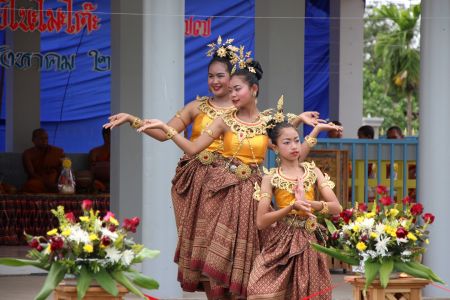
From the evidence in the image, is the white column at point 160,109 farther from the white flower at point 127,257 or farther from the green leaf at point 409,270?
the white flower at point 127,257

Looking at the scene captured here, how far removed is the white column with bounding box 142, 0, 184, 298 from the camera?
28.5 feet

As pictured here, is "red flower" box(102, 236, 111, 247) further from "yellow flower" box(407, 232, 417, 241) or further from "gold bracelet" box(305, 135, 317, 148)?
"gold bracelet" box(305, 135, 317, 148)

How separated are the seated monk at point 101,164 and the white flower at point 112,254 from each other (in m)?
7.71

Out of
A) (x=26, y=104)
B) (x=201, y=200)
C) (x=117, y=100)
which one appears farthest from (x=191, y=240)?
(x=26, y=104)

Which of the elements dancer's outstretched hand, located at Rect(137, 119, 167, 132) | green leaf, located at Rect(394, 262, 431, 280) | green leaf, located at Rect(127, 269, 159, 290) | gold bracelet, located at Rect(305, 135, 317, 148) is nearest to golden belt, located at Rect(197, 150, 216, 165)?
dancer's outstretched hand, located at Rect(137, 119, 167, 132)

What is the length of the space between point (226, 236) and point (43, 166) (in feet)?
21.6

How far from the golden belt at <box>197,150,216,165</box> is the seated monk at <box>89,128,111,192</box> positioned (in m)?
5.71

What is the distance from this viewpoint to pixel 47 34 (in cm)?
1450

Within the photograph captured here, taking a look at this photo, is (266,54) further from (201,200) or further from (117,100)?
(201,200)

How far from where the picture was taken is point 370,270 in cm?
622

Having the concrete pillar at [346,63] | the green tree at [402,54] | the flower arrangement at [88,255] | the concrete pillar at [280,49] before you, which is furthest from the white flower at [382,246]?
the green tree at [402,54]

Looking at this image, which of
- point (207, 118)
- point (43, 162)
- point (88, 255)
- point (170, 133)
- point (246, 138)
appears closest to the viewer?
point (88, 255)

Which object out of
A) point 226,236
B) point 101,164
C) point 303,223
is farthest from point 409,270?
point 101,164

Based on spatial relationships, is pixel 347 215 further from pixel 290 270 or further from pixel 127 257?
pixel 127 257
